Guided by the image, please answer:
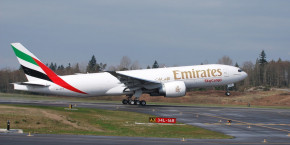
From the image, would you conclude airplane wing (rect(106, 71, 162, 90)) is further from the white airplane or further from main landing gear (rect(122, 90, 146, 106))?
main landing gear (rect(122, 90, 146, 106))

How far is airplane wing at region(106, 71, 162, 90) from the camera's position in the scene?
49750 mm

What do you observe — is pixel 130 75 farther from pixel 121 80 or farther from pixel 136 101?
pixel 136 101

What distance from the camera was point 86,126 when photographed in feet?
102

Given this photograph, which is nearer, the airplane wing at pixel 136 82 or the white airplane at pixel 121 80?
the airplane wing at pixel 136 82

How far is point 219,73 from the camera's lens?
54688 millimetres

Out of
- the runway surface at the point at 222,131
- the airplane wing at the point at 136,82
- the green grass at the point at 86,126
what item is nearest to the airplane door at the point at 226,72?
the airplane wing at the point at 136,82

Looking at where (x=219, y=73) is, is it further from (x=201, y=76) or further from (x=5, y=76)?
(x=5, y=76)

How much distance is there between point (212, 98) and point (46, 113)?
1615 inches

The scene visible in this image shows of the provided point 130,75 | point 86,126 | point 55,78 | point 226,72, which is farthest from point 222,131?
point 55,78

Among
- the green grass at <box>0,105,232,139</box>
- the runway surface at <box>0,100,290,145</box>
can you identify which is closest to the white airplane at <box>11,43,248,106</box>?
the runway surface at <box>0,100,290,145</box>

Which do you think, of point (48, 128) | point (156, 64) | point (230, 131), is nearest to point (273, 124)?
point (230, 131)

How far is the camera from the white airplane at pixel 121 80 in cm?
5000

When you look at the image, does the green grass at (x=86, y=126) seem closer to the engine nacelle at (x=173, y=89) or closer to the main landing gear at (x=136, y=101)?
the engine nacelle at (x=173, y=89)

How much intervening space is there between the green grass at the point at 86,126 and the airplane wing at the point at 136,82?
44.4ft
